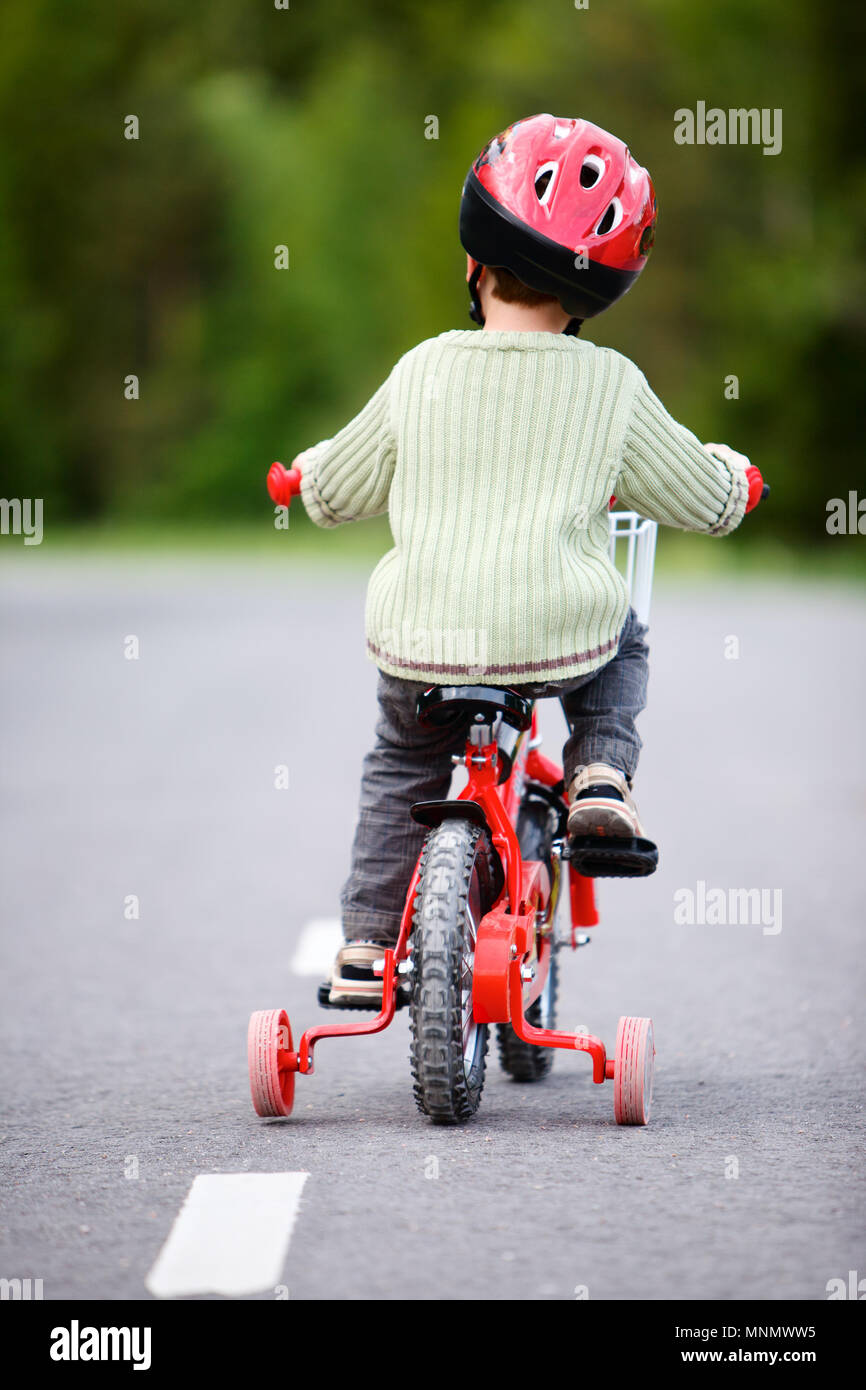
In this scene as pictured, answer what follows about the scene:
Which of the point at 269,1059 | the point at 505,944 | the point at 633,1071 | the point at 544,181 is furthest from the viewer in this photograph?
the point at 269,1059

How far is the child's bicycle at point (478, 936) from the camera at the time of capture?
4.46m

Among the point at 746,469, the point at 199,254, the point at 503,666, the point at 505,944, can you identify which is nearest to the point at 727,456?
the point at 746,469

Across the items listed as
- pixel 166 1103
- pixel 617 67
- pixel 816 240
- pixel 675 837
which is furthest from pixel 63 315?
pixel 166 1103

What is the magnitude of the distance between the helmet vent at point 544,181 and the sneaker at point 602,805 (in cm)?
127

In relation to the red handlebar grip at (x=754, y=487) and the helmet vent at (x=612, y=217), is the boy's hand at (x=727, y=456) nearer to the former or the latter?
the red handlebar grip at (x=754, y=487)

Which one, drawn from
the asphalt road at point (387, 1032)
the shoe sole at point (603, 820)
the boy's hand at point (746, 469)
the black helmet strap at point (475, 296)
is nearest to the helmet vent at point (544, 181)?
the black helmet strap at point (475, 296)

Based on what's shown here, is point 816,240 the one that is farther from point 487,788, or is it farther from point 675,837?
point 487,788

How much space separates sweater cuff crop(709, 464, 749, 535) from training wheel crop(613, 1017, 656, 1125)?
1.14 m

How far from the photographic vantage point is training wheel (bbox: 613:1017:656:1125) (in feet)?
15.6

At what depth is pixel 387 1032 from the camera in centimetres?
661

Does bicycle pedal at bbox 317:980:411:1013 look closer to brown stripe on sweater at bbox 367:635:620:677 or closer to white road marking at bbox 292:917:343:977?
brown stripe on sweater at bbox 367:635:620:677

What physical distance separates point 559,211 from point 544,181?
0.09 meters

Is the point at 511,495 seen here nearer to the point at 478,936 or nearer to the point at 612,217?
the point at 612,217

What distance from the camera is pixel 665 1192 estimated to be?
4.16 metres
